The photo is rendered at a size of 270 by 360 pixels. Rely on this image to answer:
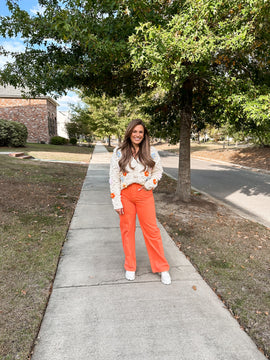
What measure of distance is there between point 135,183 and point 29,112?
2988 centimetres

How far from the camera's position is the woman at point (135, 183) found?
2.84 meters

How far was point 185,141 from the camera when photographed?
645 centimetres

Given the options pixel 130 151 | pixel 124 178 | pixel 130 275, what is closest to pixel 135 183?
pixel 124 178

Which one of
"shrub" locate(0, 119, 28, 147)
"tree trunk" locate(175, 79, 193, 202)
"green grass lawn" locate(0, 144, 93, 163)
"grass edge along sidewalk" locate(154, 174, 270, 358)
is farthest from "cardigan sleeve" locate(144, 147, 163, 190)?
"shrub" locate(0, 119, 28, 147)

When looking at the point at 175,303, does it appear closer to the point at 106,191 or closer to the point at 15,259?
the point at 15,259

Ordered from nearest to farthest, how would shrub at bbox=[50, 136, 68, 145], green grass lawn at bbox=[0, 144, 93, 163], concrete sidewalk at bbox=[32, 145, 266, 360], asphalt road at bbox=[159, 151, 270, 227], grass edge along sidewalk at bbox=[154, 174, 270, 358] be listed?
concrete sidewalk at bbox=[32, 145, 266, 360]
grass edge along sidewalk at bbox=[154, 174, 270, 358]
asphalt road at bbox=[159, 151, 270, 227]
green grass lawn at bbox=[0, 144, 93, 163]
shrub at bbox=[50, 136, 68, 145]

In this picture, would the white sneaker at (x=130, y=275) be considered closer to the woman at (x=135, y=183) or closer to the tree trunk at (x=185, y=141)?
the woman at (x=135, y=183)

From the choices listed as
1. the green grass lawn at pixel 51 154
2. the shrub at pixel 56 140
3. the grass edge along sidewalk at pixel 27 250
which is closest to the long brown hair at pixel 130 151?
the grass edge along sidewalk at pixel 27 250

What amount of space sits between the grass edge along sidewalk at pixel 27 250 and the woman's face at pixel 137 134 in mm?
1971

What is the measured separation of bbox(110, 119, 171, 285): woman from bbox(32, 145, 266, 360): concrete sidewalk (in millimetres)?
306

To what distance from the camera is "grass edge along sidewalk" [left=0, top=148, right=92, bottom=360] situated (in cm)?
220

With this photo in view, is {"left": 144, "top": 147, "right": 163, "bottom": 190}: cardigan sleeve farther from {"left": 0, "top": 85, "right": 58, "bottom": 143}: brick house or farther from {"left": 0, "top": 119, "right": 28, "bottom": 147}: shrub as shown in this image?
{"left": 0, "top": 85, "right": 58, "bottom": 143}: brick house

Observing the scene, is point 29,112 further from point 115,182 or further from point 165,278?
point 165,278

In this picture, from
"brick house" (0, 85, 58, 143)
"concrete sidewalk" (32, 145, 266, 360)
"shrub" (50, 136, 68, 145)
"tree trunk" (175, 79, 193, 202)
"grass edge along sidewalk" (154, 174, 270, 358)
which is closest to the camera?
"concrete sidewalk" (32, 145, 266, 360)
